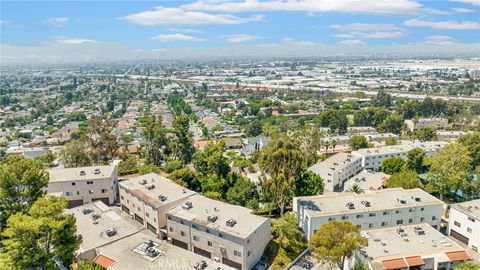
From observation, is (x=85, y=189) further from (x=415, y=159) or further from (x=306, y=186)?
(x=415, y=159)

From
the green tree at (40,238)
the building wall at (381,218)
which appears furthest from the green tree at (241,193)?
the green tree at (40,238)

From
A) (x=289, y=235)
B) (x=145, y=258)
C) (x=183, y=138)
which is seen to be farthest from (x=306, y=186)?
(x=183, y=138)

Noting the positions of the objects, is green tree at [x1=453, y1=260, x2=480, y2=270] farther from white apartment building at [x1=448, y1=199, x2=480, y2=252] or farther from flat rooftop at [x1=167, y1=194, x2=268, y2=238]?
flat rooftop at [x1=167, y1=194, x2=268, y2=238]

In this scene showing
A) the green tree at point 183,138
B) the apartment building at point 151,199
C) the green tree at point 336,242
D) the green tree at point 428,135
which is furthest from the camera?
the green tree at point 428,135

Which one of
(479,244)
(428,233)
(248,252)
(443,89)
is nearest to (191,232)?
(248,252)

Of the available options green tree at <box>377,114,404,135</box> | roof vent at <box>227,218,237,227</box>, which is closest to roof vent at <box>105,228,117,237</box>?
roof vent at <box>227,218,237,227</box>

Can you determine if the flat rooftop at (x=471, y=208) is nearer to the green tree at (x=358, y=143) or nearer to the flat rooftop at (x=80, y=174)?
the green tree at (x=358, y=143)

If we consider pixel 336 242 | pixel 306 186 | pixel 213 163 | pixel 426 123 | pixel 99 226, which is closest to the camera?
pixel 336 242
